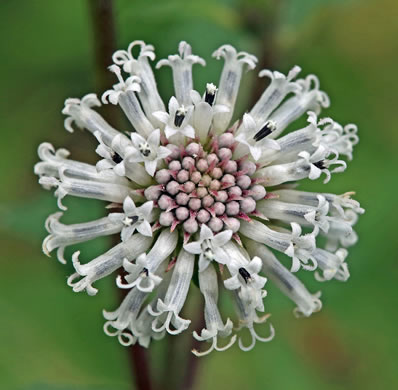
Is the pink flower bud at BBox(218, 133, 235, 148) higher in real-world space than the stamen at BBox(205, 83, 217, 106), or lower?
lower

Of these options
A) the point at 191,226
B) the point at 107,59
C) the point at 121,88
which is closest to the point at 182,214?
the point at 191,226

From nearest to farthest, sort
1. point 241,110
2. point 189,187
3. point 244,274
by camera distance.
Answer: point 244,274 → point 189,187 → point 241,110

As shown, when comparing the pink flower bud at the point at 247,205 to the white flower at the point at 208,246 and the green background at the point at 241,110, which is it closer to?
the white flower at the point at 208,246

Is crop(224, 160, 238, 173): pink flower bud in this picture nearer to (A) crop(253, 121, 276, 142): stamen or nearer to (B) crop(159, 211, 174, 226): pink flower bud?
(A) crop(253, 121, 276, 142): stamen

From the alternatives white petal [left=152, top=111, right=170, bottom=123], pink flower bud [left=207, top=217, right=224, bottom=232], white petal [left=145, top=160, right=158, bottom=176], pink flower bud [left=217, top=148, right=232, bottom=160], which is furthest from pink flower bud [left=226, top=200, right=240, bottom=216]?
white petal [left=152, top=111, right=170, bottom=123]

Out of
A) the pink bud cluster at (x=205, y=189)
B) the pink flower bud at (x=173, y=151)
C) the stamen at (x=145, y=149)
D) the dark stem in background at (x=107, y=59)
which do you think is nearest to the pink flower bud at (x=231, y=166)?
the pink bud cluster at (x=205, y=189)

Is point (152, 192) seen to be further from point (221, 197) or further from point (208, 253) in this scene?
point (208, 253)
